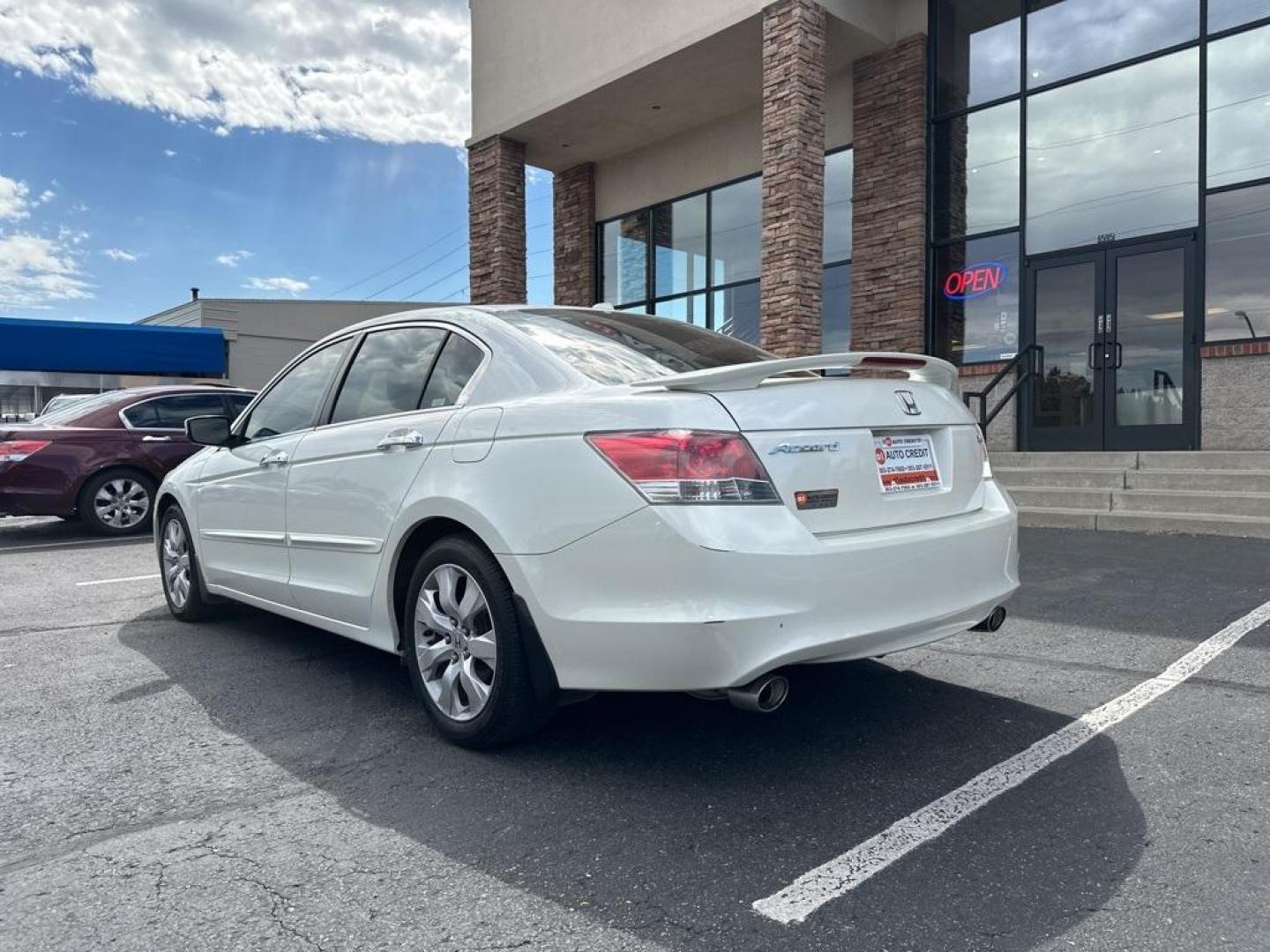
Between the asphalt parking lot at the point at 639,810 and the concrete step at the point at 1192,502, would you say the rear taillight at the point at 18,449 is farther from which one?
the concrete step at the point at 1192,502

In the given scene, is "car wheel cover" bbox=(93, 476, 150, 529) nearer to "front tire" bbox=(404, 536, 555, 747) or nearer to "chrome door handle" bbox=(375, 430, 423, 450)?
"chrome door handle" bbox=(375, 430, 423, 450)

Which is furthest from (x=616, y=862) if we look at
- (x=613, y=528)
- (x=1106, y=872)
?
(x=1106, y=872)

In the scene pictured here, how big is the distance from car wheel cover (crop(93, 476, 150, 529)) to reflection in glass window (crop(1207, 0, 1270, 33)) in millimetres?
12720

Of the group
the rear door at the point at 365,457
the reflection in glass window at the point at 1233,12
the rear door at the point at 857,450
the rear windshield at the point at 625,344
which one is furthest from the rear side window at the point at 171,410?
the reflection in glass window at the point at 1233,12

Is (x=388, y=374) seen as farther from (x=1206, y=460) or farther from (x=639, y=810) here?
(x=1206, y=460)

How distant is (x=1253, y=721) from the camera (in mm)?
3258

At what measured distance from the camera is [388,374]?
3869mm

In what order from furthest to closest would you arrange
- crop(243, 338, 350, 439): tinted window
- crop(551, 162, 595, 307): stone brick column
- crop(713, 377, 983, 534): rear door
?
crop(551, 162, 595, 307): stone brick column → crop(243, 338, 350, 439): tinted window → crop(713, 377, 983, 534): rear door

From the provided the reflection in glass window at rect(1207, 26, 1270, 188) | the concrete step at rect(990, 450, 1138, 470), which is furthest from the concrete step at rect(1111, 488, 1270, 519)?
the reflection in glass window at rect(1207, 26, 1270, 188)

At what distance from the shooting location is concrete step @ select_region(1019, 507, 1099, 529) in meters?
8.47

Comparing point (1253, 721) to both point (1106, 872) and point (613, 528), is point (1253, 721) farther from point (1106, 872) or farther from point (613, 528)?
point (613, 528)

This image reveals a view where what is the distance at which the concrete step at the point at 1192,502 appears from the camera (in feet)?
25.5

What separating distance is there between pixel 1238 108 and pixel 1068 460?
13.8 feet

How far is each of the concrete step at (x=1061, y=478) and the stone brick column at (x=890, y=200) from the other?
296 cm
